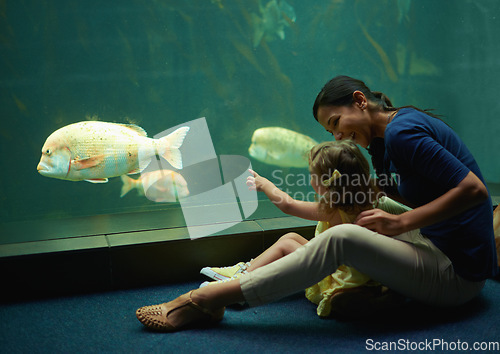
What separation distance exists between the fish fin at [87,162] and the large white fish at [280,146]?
6.16 ft

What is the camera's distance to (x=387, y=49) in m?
5.04

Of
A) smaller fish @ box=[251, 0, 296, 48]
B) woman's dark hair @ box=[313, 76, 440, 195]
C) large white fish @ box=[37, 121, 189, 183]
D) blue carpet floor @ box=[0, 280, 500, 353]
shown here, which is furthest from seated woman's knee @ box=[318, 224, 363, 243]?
smaller fish @ box=[251, 0, 296, 48]

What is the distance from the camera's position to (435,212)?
1.66 metres

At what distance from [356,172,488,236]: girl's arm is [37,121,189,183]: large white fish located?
163 cm

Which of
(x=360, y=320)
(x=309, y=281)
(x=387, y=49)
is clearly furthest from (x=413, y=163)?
(x=387, y=49)

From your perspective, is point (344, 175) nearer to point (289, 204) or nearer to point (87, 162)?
point (289, 204)

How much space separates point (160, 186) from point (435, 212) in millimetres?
2328

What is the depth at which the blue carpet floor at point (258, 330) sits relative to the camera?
1703 millimetres

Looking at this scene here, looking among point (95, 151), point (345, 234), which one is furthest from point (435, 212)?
point (95, 151)

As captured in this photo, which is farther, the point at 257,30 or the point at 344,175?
the point at 257,30

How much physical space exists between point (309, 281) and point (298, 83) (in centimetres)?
327

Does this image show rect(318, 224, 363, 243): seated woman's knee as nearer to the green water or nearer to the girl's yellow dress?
the girl's yellow dress

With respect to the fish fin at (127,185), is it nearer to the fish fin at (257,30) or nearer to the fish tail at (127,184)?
the fish tail at (127,184)

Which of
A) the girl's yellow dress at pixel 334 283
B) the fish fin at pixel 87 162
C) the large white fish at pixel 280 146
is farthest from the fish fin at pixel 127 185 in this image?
the girl's yellow dress at pixel 334 283
